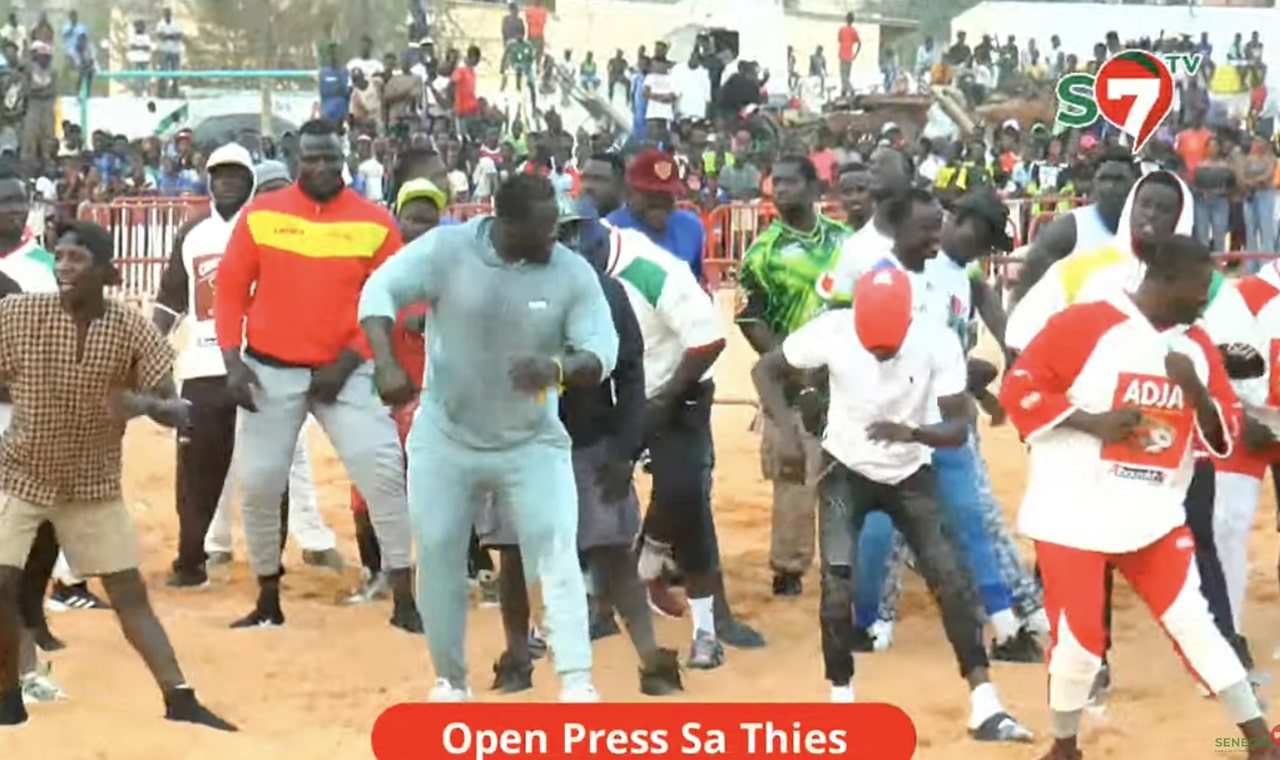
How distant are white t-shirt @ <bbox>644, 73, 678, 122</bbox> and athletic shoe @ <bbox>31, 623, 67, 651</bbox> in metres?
21.5

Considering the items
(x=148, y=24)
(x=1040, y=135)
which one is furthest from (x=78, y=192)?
(x=148, y=24)

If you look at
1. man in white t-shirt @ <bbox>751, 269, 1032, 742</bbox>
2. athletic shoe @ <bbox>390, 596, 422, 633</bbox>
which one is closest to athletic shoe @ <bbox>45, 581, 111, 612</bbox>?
athletic shoe @ <bbox>390, 596, 422, 633</bbox>

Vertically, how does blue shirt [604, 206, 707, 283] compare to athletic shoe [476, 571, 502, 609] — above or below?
above

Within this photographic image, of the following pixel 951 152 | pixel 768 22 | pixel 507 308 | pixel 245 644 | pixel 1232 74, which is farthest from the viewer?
pixel 768 22

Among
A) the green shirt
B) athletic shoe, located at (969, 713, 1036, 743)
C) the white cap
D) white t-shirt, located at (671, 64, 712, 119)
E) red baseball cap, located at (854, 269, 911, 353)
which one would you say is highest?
the green shirt

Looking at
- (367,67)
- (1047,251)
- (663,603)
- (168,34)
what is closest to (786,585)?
(663,603)

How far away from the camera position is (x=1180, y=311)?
6.46 meters

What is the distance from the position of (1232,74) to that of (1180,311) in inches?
1221

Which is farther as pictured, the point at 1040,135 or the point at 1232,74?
the point at 1232,74

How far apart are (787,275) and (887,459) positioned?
1.97 m

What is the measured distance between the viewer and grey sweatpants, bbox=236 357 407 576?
8.95 meters

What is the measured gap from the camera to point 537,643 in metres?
8.68

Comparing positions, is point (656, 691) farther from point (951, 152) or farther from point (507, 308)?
point (951, 152)

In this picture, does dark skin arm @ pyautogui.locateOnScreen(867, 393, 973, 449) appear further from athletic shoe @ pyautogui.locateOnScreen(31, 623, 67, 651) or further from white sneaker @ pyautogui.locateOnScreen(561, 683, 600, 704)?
athletic shoe @ pyautogui.locateOnScreen(31, 623, 67, 651)
